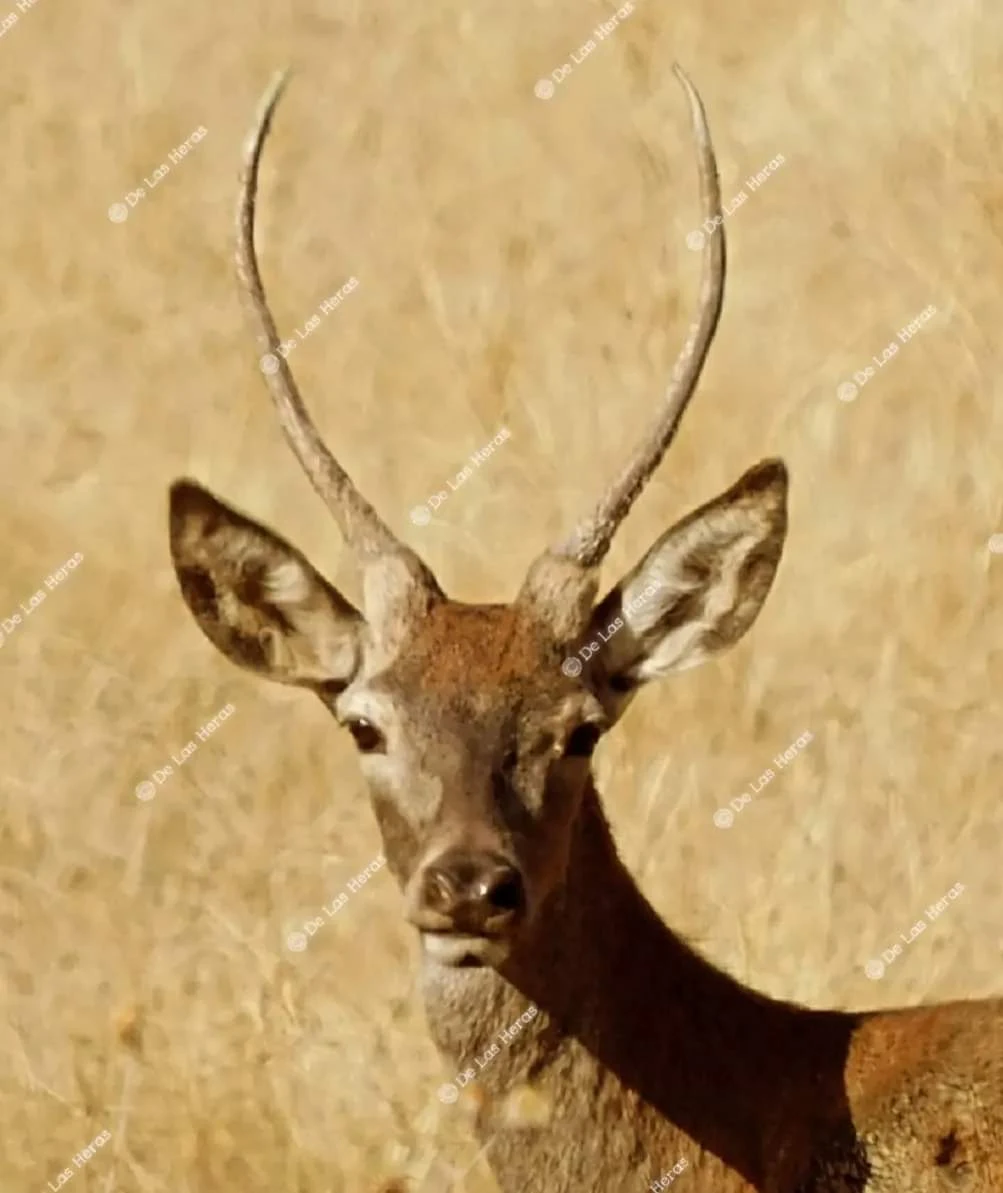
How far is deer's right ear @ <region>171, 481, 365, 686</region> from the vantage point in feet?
14.8

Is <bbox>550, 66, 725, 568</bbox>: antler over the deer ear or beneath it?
over

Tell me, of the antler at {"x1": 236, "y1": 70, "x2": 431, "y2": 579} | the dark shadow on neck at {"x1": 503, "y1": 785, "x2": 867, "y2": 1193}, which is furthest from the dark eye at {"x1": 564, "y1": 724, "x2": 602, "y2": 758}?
the antler at {"x1": 236, "y1": 70, "x2": 431, "y2": 579}

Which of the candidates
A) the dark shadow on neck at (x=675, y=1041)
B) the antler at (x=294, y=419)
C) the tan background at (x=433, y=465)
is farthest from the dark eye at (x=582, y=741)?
the tan background at (x=433, y=465)

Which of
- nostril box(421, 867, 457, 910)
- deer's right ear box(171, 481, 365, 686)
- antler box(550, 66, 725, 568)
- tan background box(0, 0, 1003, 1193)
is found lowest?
tan background box(0, 0, 1003, 1193)

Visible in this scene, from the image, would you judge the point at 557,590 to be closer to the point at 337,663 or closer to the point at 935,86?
the point at 337,663

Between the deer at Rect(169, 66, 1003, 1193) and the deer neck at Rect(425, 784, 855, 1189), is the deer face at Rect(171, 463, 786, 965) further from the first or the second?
the deer neck at Rect(425, 784, 855, 1189)

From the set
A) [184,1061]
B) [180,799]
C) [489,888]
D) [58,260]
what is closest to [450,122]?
[58,260]

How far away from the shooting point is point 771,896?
770 cm

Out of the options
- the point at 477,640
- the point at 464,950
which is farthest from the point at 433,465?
the point at 464,950

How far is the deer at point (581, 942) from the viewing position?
165 inches

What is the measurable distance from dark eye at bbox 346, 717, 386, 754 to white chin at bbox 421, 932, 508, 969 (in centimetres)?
33

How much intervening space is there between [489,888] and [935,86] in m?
6.33

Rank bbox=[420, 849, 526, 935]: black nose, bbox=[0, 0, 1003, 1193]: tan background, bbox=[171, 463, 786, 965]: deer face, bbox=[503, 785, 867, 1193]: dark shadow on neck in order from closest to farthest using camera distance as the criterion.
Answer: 1. bbox=[420, 849, 526, 935]: black nose
2. bbox=[171, 463, 786, 965]: deer face
3. bbox=[503, 785, 867, 1193]: dark shadow on neck
4. bbox=[0, 0, 1003, 1193]: tan background

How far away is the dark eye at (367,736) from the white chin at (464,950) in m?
0.33
